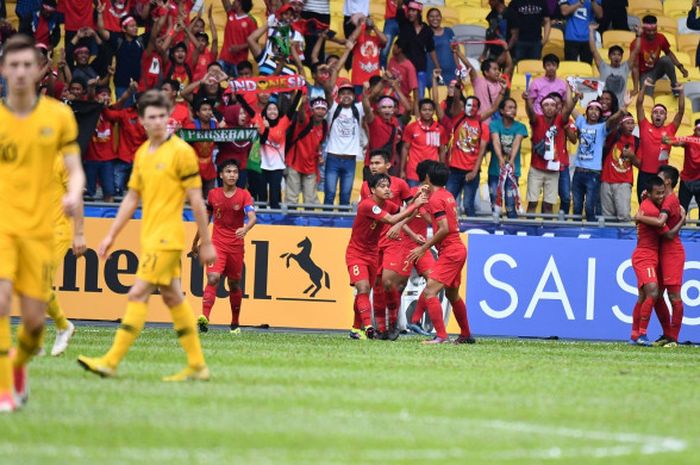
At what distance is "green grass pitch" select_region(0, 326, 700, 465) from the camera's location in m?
7.91

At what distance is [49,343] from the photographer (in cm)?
1557

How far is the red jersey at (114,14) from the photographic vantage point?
2383cm

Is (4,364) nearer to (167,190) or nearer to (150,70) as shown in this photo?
(167,190)

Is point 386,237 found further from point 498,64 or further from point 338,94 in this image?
point 498,64

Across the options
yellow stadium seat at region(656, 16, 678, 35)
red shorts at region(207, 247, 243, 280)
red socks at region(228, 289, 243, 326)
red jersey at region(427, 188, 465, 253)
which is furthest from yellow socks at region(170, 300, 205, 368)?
yellow stadium seat at region(656, 16, 678, 35)

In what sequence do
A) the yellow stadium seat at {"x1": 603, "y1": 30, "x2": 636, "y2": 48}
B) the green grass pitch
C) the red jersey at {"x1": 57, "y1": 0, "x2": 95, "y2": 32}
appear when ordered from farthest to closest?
the yellow stadium seat at {"x1": 603, "y1": 30, "x2": 636, "y2": 48} → the red jersey at {"x1": 57, "y1": 0, "x2": 95, "y2": 32} → the green grass pitch

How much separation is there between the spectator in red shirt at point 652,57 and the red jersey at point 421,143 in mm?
5272

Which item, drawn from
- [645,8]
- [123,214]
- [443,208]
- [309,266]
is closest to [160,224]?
[123,214]

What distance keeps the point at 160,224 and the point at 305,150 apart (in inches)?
446

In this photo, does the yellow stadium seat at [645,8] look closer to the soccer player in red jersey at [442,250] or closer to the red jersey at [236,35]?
the red jersey at [236,35]

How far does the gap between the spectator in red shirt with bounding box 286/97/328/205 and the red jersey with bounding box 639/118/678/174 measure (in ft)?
17.5

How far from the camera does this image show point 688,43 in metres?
29.3

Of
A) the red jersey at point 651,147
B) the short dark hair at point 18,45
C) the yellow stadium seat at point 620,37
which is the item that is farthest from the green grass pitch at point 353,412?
the yellow stadium seat at point 620,37

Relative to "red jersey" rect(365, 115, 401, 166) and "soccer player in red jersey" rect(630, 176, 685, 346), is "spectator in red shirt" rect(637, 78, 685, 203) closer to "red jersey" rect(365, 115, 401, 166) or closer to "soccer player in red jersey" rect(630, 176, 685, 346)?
"soccer player in red jersey" rect(630, 176, 685, 346)
